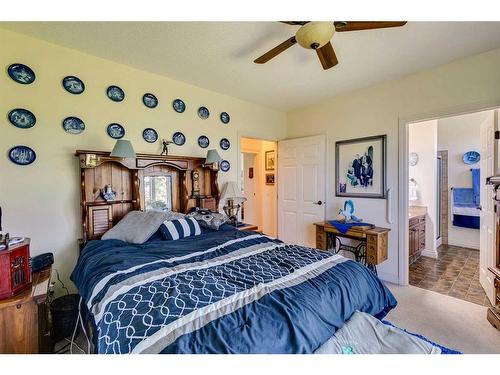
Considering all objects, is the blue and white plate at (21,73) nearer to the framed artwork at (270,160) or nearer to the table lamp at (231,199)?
the table lamp at (231,199)

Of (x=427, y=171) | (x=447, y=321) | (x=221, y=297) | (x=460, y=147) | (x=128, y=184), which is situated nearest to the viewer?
(x=221, y=297)

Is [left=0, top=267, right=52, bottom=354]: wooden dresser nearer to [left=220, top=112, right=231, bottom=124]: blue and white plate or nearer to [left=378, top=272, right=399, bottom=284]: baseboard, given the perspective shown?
[left=220, top=112, right=231, bottom=124]: blue and white plate

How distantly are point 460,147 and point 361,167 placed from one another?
9.15ft

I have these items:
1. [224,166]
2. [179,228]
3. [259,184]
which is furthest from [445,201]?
[179,228]

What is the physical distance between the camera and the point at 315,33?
4.99ft

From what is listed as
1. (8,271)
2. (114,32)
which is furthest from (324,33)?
(8,271)

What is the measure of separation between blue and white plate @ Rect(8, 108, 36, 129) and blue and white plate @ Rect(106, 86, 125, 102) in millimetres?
717

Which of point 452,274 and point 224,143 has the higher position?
point 224,143

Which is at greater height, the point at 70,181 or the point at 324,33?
the point at 324,33

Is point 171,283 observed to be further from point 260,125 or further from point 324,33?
point 260,125

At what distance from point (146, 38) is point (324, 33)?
5.24 feet

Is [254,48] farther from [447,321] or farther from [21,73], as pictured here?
[447,321]

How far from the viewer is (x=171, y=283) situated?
132cm

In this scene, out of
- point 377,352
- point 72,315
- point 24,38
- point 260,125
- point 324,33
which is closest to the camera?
point 377,352
